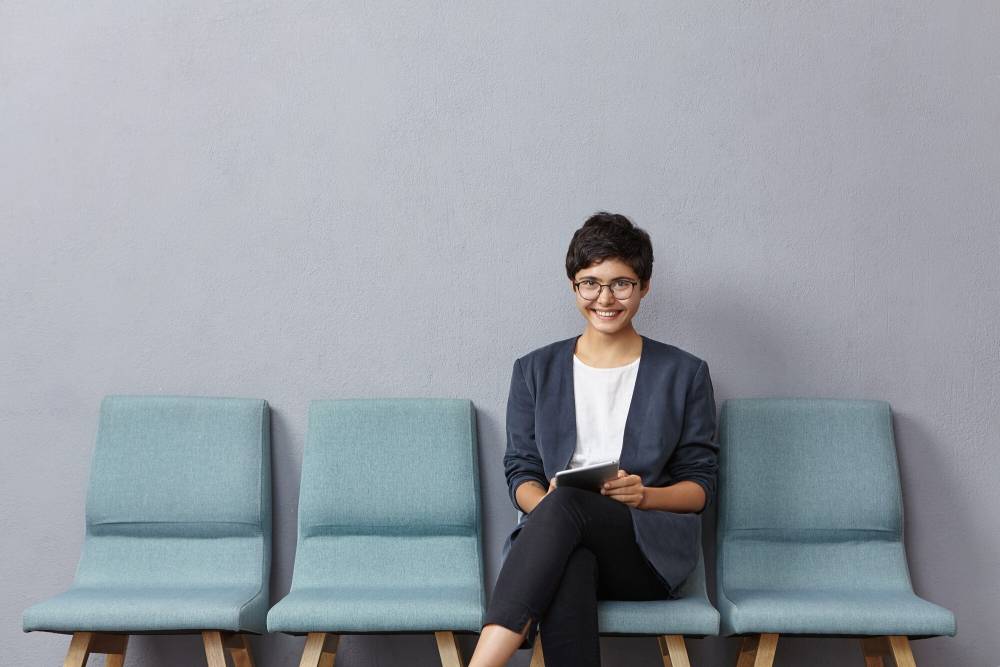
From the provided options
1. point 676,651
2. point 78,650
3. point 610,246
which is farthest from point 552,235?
point 78,650

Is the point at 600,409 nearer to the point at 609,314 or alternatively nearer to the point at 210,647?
the point at 609,314

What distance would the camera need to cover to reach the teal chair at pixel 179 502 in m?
2.56

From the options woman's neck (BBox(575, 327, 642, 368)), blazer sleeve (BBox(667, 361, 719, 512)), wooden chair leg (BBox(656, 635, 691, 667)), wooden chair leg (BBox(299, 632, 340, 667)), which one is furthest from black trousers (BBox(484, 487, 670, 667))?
wooden chair leg (BBox(299, 632, 340, 667))

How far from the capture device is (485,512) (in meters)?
2.72

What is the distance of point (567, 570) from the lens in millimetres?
2033

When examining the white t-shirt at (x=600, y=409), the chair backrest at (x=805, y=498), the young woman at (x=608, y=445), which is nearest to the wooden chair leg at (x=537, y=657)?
the young woman at (x=608, y=445)

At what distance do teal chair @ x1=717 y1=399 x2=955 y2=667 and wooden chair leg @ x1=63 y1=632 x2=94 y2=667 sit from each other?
5.03 ft

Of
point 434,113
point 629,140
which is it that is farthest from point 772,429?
point 434,113

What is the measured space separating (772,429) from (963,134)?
0.99 m

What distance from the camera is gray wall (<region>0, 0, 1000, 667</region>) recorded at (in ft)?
8.89

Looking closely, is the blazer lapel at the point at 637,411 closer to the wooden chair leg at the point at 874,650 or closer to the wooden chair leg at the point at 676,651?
the wooden chair leg at the point at 676,651

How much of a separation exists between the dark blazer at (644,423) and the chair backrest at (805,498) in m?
0.22

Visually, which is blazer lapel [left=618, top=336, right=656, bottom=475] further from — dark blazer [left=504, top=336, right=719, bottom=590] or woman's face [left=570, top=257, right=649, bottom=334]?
woman's face [left=570, top=257, right=649, bottom=334]

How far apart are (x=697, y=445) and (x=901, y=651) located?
66 cm
